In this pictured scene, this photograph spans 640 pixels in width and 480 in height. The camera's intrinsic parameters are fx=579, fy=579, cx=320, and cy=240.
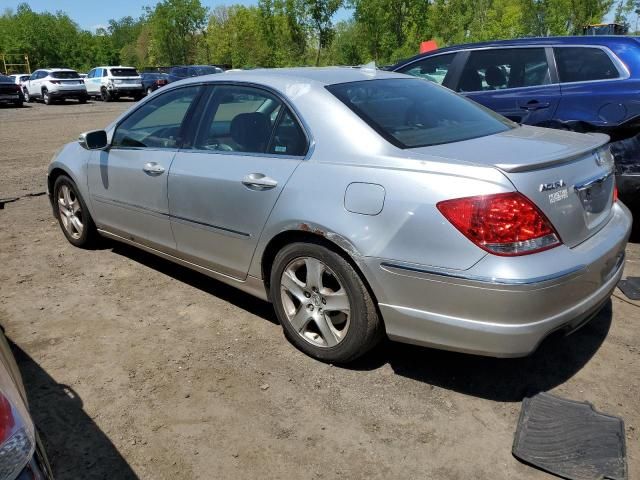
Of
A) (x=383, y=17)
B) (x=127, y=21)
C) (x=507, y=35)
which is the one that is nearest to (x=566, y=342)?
(x=383, y=17)

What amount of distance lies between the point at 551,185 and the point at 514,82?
3.82 metres

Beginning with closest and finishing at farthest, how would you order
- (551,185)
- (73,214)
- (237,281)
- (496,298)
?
1. (496,298)
2. (551,185)
3. (237,281)
4. (73,214)

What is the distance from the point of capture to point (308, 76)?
354cm

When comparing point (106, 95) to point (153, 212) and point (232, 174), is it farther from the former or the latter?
point (232, 174)

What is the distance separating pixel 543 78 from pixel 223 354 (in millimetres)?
4375

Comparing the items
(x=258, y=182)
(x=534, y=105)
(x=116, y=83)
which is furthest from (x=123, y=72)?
(x=258, y=182)

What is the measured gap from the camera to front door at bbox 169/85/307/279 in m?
3.32

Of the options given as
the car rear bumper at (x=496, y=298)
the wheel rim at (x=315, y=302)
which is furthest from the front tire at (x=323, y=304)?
the car rear bumper at (x=496, y=298)

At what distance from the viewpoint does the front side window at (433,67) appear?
6578mm

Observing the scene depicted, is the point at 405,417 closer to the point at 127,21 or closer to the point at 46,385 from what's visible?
the point at 46,385

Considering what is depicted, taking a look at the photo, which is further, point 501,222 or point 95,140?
point 95,140

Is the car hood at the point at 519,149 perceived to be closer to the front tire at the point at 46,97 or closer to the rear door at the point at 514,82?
the rear door at the point at 514,82

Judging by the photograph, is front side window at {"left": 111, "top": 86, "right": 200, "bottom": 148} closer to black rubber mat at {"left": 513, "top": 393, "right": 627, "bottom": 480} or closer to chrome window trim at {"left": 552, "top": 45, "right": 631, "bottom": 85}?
black rubber mat at {"left": 513, "top": 393, "right": 627, "bottom": 480}

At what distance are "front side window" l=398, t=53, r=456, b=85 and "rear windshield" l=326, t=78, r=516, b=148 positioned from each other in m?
2.95
